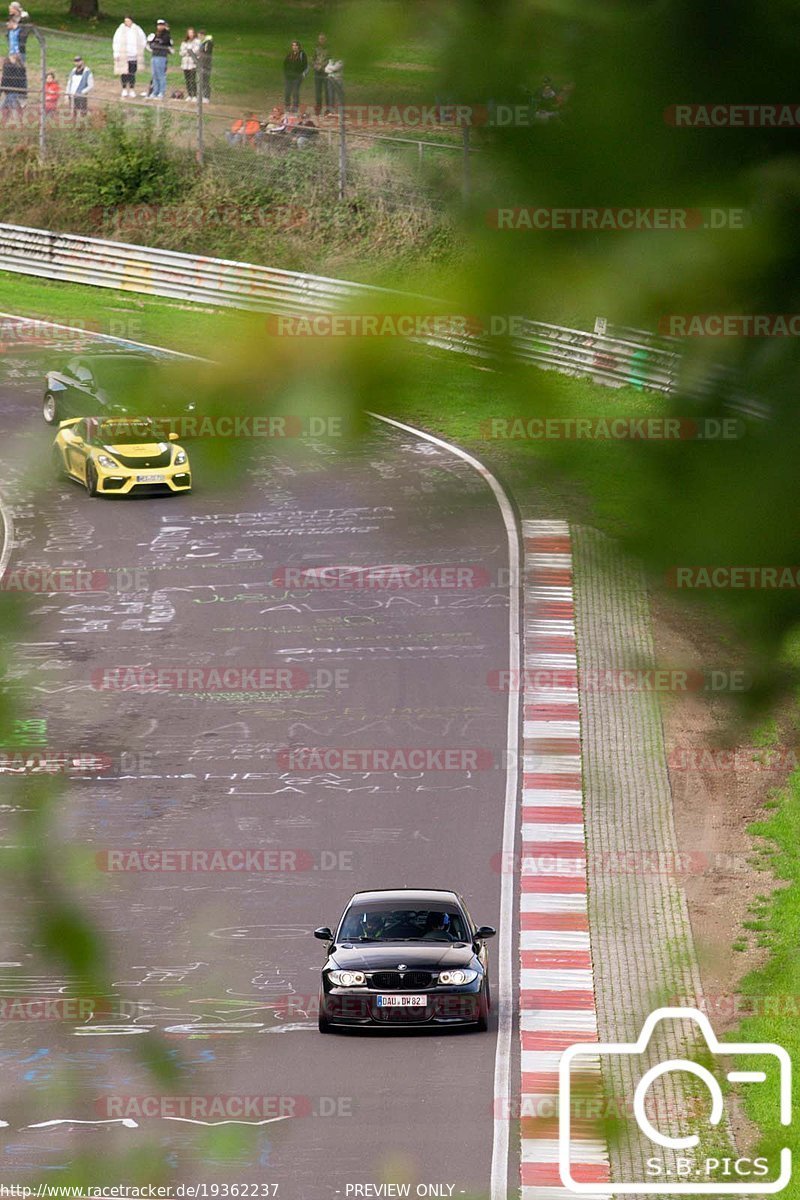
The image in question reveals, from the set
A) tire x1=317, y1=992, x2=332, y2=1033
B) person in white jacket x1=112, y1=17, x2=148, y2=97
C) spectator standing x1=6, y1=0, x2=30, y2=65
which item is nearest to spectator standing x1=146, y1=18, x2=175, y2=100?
person in white jacket x1=112, y1=17, x2=148, y2=97

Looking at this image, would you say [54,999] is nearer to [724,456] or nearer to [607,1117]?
[607,1117]

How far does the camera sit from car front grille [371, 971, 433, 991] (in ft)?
55.9

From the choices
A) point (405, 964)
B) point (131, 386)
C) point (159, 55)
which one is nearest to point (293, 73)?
point (131, 386)

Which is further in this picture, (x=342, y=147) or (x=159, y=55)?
(x=159, y=55)

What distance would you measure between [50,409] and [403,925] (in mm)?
16543

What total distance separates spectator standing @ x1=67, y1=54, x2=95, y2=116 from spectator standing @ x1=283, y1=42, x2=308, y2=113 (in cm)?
109

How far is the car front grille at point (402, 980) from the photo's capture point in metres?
17.0

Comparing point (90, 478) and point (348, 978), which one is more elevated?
point (90, 478)

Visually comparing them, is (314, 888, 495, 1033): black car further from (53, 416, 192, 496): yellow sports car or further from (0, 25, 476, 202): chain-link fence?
(53, 416, 192, 496): yellow sports car

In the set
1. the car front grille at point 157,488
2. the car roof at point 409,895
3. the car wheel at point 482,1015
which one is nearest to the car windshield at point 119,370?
the car front grille at point 157,488

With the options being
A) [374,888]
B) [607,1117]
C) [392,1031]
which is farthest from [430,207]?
[374,888]

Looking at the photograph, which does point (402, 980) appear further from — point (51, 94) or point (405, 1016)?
point (51, 94)

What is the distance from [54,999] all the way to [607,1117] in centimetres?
58

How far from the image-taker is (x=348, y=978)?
16875 mm
